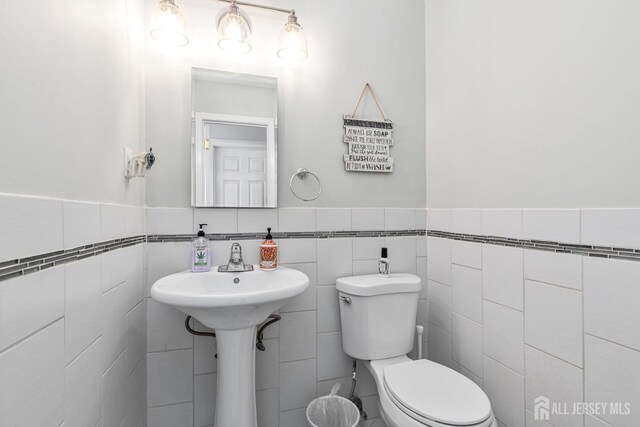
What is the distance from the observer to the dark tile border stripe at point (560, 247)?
0.85m

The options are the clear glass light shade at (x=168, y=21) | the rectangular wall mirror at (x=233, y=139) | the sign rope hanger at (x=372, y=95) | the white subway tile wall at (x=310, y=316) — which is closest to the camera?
the white subway tile wall at (x=310, y=316)

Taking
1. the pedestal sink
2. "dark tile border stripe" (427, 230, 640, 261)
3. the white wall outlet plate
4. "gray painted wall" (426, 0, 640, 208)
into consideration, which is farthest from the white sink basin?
"gray painted wall" (426, 0, 640, 208)

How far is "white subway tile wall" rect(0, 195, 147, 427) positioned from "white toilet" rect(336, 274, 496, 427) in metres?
0.92

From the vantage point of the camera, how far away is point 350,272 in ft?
5.15

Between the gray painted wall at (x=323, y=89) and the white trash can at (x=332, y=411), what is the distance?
37.0 inches

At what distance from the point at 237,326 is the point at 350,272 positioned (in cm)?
69

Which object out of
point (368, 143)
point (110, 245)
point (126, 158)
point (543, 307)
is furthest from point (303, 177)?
point (543, 307)

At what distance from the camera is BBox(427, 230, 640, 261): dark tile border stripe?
2.80 feet

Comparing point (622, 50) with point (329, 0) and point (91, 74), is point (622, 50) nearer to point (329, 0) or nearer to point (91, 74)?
point (329, 0)

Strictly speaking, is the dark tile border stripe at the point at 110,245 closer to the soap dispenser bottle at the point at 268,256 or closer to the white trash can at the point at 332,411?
the soap dispenser bottle at the point at 268,256

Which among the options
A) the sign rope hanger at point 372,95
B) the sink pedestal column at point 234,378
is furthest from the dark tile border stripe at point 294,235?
the sign rope hanger at point 372,95

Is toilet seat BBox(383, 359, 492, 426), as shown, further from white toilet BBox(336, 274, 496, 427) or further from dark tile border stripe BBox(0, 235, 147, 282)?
dark tile border stripe BBox(0, 235, 147, 282)

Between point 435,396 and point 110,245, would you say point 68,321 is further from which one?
point 435,396

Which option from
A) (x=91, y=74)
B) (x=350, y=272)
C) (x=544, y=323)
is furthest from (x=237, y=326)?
(x=544, y=323)
